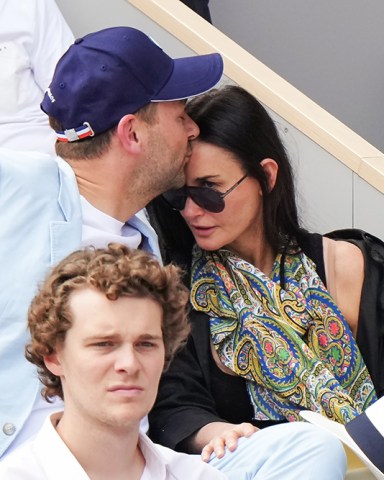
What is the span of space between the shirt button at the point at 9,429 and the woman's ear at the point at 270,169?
0.98m

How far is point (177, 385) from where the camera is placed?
112 inches

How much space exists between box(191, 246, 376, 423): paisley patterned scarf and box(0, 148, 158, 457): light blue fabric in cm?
49

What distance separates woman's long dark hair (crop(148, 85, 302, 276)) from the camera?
3.02 m

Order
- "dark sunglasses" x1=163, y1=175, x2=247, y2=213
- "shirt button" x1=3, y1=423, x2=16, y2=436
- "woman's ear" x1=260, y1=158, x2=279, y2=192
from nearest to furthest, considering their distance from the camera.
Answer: "shirt button" x1=3, y1=423, x2=16, y2=436 → "dark sunglasses" x1=163, y1=175, x2=247, y2=213 → "woman's ear" x1=260, y1=158, x2=279, y2=192

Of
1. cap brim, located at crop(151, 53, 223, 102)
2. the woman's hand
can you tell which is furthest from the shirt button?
cap brim, located at crop(151, 53, 223, 102)

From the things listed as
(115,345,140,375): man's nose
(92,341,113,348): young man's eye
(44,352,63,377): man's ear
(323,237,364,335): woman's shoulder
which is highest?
→ (115,345,140,375): man's nose

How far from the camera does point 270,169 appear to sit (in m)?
3.07

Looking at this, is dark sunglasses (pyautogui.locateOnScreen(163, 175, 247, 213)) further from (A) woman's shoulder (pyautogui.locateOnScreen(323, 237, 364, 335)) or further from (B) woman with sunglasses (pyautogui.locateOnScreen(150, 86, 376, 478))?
(A) woman's shoulder (pyautogui.locateOnScreen(323, 237, 364, 335))

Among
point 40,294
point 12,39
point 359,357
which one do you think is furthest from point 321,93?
point 40,294

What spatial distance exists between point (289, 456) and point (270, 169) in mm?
931

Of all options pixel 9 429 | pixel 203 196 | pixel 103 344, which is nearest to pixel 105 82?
pixel 203 196

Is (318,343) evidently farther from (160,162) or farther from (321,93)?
(321,93)

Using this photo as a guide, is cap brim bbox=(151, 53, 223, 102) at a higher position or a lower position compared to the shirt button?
higher

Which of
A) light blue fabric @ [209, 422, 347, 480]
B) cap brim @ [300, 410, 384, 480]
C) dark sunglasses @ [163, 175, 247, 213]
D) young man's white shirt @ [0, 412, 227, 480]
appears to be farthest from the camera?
dark sunglasses @ [163, 175, 247, 213]
